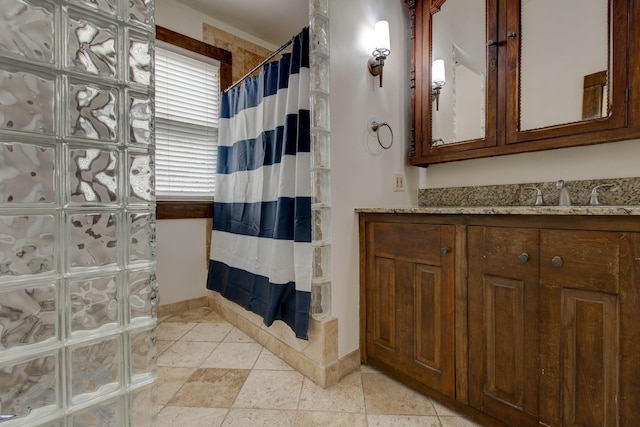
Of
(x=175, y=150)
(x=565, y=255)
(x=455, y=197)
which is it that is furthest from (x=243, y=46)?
(x=565, y=255)

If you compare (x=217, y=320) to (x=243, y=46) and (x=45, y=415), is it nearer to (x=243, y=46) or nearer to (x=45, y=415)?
(x=45, y=415)

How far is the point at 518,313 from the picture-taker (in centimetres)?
102

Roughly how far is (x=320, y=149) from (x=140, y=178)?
996 mm

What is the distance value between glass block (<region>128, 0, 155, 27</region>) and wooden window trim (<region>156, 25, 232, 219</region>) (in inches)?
76.0

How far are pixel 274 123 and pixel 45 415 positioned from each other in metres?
1.56

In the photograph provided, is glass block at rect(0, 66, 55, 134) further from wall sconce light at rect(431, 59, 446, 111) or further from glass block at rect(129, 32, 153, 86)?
wall sconce light at rect(431, 59, 446, 111)

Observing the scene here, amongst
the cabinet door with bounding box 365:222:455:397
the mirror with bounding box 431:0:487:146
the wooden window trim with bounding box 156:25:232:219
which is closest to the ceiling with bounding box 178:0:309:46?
the wooden window trim with bounding box 156:25:232:219

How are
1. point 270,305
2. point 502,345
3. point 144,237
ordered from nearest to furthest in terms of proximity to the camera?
point 144,237
point 502,345
point 270,305

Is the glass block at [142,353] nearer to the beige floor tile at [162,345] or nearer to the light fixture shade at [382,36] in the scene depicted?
the beige floor tile at [162,345]

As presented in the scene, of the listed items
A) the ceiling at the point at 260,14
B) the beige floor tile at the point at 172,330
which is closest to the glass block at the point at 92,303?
the beige floor tile at the point at 172,330

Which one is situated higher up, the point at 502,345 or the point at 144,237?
the point at 144,237

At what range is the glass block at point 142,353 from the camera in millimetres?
525

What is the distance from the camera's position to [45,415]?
44cm

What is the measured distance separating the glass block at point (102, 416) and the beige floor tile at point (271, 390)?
0.92 meters
